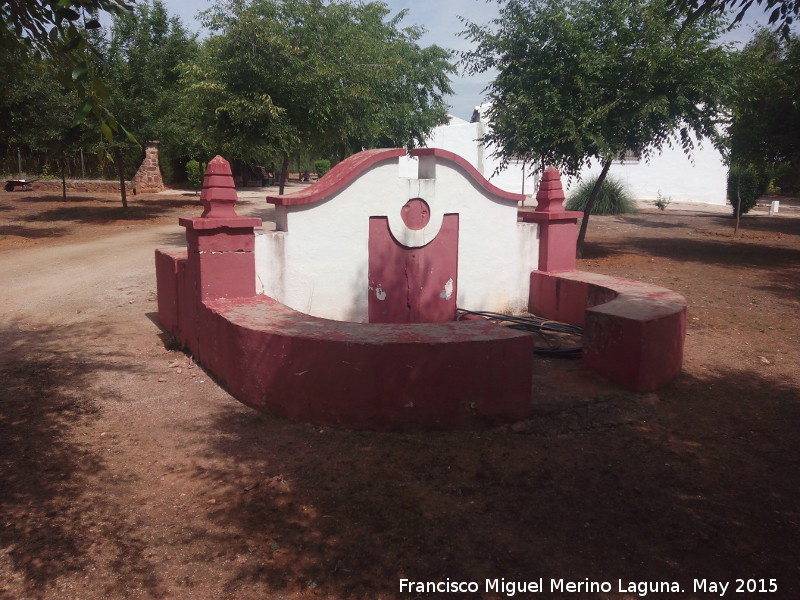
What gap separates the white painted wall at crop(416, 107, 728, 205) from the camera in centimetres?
3303

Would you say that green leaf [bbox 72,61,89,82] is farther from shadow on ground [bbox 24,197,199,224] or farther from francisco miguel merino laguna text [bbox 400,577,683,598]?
shadow on ground [bbox 24,197,199,224]

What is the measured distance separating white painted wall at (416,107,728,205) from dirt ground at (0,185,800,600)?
26.2 metres

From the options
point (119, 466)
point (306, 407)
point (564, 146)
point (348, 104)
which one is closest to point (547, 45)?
point (564, 146)

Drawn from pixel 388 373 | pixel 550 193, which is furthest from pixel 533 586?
pixel 550 193

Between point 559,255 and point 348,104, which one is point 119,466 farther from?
point 348,104

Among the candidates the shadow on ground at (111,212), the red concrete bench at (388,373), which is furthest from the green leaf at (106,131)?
the shadow on ground at (111,212)

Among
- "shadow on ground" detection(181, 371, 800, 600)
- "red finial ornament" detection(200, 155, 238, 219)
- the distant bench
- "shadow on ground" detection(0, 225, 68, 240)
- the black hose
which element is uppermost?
the distant bench

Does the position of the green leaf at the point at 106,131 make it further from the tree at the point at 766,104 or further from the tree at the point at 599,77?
the tree at the point at 766,104

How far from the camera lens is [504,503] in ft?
13.6

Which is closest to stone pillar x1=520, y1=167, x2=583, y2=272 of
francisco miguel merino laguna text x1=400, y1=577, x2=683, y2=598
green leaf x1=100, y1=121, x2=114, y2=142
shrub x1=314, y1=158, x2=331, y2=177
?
francisco miguel merino laguna text x1=400, y1=577, x2=683, y2=598

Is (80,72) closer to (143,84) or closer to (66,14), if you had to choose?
(66,14)

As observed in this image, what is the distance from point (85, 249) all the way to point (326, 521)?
13.1 meters

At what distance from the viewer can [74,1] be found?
12.8ft

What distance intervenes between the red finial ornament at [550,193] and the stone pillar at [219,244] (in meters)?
4.02
